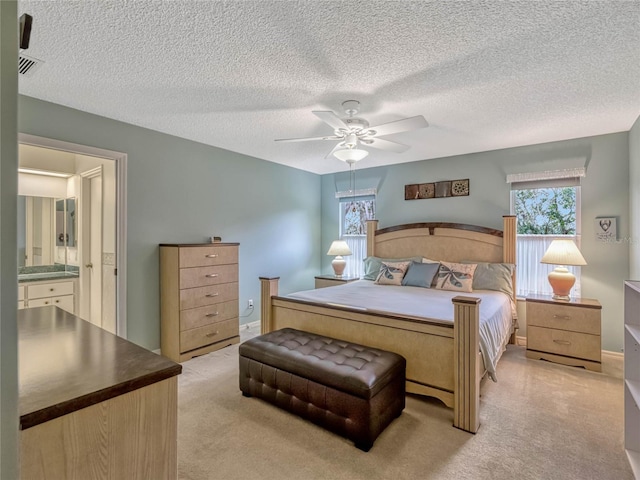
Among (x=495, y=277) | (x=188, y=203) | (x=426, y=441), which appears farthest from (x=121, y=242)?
(x=495, y=277)

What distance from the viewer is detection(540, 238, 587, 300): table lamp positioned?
327cm

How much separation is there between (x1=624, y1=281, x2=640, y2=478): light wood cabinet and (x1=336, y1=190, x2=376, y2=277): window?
11.7 ft

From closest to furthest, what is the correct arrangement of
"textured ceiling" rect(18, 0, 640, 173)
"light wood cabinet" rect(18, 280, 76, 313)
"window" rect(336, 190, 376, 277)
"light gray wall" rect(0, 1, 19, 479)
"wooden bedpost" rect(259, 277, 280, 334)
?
"light gray wall" rect(0, 1, 19, 479) < "textured ceiling" rect(18, 0, 640, 173) < "wooden bedpost" rect(259, 277, 280, 334) < "light wood cabinet" rect(18, 280, 76, 313) < "window" rect(336, 190, 376, 277)

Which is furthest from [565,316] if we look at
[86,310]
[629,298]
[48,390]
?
[86,310]

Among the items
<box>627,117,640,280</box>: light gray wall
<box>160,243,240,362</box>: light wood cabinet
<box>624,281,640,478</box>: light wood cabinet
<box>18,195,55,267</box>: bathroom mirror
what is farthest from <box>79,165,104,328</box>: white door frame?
<box>627,117,640,280</box>: light gray wall

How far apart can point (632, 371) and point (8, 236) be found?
287 centimetres

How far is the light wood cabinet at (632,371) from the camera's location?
70.8 inches

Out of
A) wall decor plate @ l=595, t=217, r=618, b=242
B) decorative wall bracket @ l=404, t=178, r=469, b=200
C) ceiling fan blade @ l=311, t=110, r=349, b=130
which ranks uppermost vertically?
ceiling fan blade @ l=311, t=110, r=349, b=130

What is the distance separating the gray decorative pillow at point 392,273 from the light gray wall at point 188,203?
1699mm

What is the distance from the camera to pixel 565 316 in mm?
3211

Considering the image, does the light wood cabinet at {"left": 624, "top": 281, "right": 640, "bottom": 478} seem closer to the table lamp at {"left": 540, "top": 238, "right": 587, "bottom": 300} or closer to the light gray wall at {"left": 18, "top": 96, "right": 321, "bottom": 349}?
the table lamp at {"left": 540, "top": 238, "right": 587, "bottom": 300}

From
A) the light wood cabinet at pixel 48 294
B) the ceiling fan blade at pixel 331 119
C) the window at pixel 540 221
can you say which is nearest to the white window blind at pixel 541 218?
the window at pixel 540 221

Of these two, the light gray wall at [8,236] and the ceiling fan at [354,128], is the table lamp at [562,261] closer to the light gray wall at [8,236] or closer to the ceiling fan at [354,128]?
the ceiling fan at [354,128]

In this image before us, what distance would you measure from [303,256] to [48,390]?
4.72 metres
